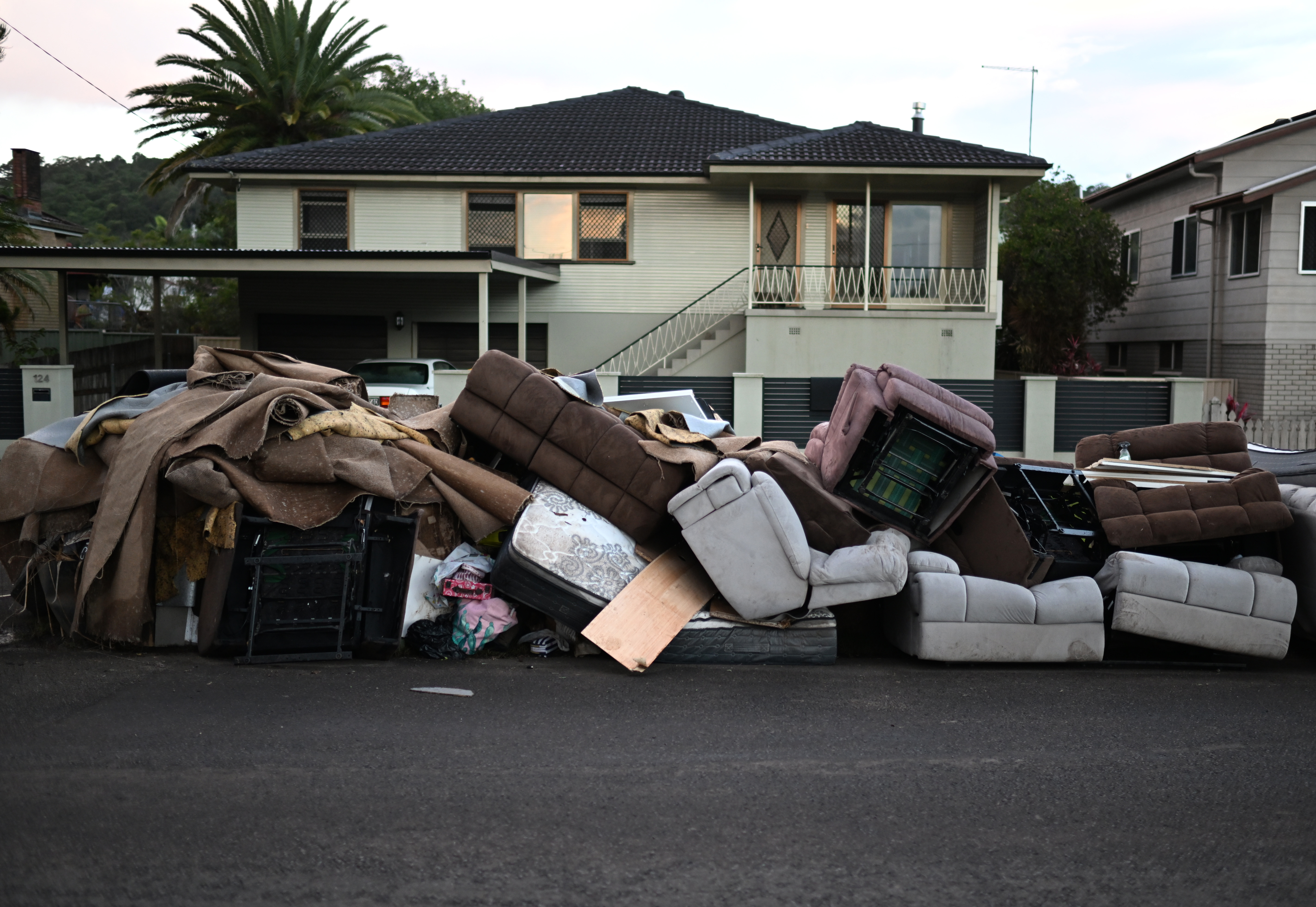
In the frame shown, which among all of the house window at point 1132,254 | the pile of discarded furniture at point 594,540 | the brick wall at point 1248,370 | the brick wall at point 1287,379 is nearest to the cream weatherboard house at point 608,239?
the brick wall at point 1248,370

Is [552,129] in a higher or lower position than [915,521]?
higher

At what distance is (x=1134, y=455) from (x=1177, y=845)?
461 cm

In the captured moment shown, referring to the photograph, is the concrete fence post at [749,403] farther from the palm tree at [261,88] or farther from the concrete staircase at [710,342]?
the palm tree at [261,88]

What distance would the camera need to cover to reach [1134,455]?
802cm

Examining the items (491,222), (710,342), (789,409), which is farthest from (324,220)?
(789,409)

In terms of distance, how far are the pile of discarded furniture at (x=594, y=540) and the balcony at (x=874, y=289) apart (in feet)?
47.7

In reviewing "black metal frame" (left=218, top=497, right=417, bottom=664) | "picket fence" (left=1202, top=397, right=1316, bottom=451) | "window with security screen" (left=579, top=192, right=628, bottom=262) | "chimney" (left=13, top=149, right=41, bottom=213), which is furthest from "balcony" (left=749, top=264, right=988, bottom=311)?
"chimney" (left=13, top=149, right=41, bottom=213)

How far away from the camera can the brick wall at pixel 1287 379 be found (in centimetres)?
2017

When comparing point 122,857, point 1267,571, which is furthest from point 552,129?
point 122,857

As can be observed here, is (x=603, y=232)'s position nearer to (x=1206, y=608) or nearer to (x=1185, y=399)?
(x=1185, y=399)

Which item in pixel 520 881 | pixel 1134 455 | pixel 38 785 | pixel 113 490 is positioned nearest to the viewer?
pixel 520 881

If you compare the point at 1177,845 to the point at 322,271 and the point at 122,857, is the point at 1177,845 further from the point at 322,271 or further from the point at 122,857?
the point at 322,271

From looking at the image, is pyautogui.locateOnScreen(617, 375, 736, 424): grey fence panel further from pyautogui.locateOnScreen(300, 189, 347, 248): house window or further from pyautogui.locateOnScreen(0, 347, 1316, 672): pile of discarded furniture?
pyautogui.locateOnScreen(300, 189, 347, 248): house window

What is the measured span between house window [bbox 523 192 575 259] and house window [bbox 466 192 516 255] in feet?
0.96
